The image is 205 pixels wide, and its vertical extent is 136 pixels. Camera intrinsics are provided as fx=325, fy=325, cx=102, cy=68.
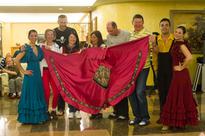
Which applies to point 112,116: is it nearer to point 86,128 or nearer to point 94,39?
point 86,128

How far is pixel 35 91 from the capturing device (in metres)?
4.75

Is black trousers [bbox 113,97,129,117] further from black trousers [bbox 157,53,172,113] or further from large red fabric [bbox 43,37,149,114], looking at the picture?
black trousers [bbox 157,53,172,113]

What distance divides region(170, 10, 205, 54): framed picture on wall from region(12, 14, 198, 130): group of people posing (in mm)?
4646

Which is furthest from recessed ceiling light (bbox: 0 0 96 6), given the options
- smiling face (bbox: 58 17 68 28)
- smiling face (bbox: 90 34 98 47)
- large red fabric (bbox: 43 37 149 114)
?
large red fabric (bbox: 43 37 149 114)

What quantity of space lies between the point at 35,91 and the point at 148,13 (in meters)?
5.20

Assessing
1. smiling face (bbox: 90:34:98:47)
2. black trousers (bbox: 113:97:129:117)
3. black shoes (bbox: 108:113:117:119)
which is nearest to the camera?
smiling face (bbox: 90:34:98:47)

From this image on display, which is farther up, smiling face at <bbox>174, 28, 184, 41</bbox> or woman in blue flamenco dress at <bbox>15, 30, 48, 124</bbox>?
smiling face at <bbox>174, 28, 184, 41</bbox>

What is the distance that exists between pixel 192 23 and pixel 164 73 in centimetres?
512

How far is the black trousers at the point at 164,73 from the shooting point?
4.44 meters

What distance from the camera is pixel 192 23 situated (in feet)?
30.1

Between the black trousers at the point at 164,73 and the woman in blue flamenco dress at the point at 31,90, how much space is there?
1.74m

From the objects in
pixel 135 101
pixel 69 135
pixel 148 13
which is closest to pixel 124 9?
pixel 148 13

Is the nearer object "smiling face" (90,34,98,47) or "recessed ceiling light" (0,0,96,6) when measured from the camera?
"smiling face" (90,34,98,47)

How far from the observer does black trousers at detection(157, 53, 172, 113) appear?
4441 mm
